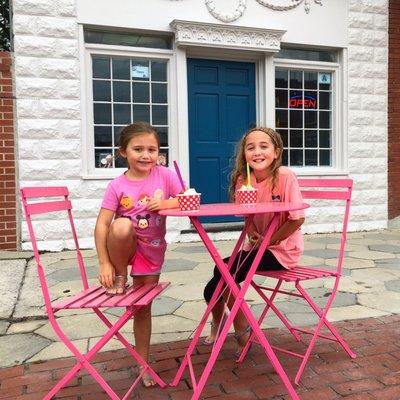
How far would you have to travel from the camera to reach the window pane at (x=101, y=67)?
20.5ft

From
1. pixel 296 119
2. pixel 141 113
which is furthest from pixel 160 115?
pixel 296 119

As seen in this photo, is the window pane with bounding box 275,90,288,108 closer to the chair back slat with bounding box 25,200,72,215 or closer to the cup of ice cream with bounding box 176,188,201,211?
the chair back slat with bounding box 25,200,72,215

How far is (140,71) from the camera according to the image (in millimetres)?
6449

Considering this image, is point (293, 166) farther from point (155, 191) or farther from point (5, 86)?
point (155, 191)

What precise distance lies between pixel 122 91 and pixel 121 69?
11.6 inches

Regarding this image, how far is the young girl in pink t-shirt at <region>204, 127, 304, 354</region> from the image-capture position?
249 centimetres

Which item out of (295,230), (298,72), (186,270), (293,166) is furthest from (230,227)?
(295,230)

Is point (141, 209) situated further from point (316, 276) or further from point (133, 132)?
point (316, 276)

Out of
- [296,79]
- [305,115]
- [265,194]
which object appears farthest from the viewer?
[305,115]

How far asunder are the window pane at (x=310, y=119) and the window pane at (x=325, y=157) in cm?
44

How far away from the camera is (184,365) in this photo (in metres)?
2.35

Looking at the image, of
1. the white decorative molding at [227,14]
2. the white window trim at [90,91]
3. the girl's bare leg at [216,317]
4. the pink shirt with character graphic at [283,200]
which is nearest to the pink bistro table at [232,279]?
the pink shirt with character graphic at [283,200]

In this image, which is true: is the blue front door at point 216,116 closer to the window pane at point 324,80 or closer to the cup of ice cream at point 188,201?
the window pane at point 324,80

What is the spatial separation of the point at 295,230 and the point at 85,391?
1.34m
